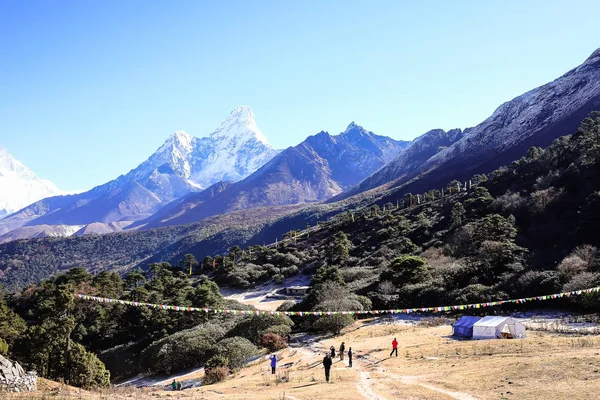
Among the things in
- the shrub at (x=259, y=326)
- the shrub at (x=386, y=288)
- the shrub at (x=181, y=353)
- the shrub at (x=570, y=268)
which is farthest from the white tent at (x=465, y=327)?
the shrub at (x=181, y=353)

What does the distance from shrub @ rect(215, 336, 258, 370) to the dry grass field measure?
3.43ft

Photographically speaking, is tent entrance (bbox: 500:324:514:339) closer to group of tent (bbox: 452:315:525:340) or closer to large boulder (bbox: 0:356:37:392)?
group of tent (bbox: 452:315:525:340)

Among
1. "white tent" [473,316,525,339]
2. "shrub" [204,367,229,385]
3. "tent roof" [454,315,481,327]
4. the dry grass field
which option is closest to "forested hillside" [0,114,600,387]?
"shrub" [204,367,229,385]

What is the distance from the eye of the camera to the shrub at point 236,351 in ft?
99.8

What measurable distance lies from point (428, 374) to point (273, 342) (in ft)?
49.9

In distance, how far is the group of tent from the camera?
2794 cm

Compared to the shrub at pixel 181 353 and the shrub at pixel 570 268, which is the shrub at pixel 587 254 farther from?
the shrub at pixel 181 353

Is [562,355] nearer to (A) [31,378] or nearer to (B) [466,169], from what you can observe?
(A) [31,378]

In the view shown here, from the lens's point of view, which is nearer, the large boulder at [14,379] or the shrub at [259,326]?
the large boulder at [14,379]

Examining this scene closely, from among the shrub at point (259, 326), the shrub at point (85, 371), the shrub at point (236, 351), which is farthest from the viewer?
the shrub at point (259, 326)

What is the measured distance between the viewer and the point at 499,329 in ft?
92.6

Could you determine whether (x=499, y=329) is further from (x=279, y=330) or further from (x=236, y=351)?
(x=236, y=351)

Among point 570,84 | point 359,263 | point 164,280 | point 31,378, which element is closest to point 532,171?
point 359,263

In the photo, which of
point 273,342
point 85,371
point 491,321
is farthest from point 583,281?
point 85,371
